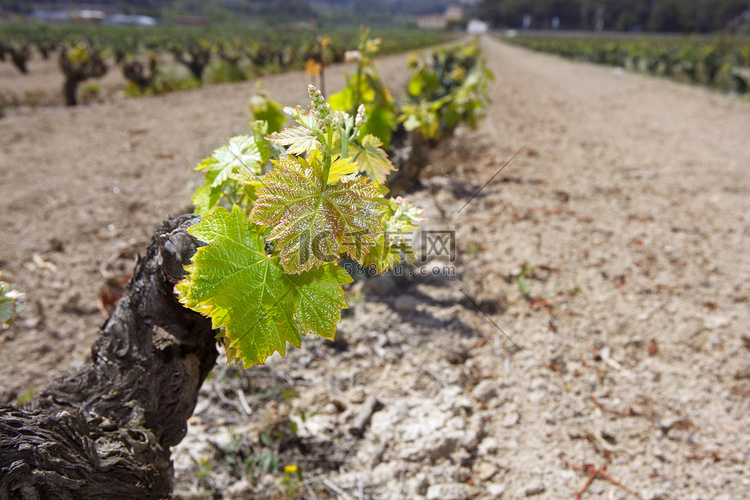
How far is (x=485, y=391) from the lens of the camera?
2.40 m

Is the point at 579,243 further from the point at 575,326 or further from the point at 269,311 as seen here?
the point at 269,311

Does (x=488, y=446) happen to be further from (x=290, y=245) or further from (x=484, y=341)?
(x=290, y=245)

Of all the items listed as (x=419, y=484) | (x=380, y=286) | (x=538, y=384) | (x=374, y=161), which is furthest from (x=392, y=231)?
(x=380, y=286)

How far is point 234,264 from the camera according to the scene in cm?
90

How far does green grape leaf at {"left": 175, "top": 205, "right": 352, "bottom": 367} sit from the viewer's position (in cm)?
88

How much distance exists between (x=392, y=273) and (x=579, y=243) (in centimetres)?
183

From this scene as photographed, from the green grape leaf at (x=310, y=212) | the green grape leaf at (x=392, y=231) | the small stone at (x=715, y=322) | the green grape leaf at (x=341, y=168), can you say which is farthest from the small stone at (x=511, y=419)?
the green grape leaf at (x=341, y=168)

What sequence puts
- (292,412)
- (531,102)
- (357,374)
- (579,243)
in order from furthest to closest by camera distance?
(531,102)
(579,243)
(357,374)
(292,412)

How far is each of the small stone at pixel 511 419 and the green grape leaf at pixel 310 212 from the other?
1791 mm

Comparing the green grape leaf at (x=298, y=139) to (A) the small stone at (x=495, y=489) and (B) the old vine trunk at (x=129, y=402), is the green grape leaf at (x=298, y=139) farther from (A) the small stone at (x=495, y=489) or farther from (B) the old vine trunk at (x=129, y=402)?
(A) the small stone at (x=495, y=489)

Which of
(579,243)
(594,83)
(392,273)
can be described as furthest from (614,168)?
(594,83)

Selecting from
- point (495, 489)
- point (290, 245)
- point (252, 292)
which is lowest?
point (495, 489)

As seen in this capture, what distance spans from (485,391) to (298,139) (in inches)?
79.1

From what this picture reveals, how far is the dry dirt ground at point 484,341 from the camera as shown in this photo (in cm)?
201
